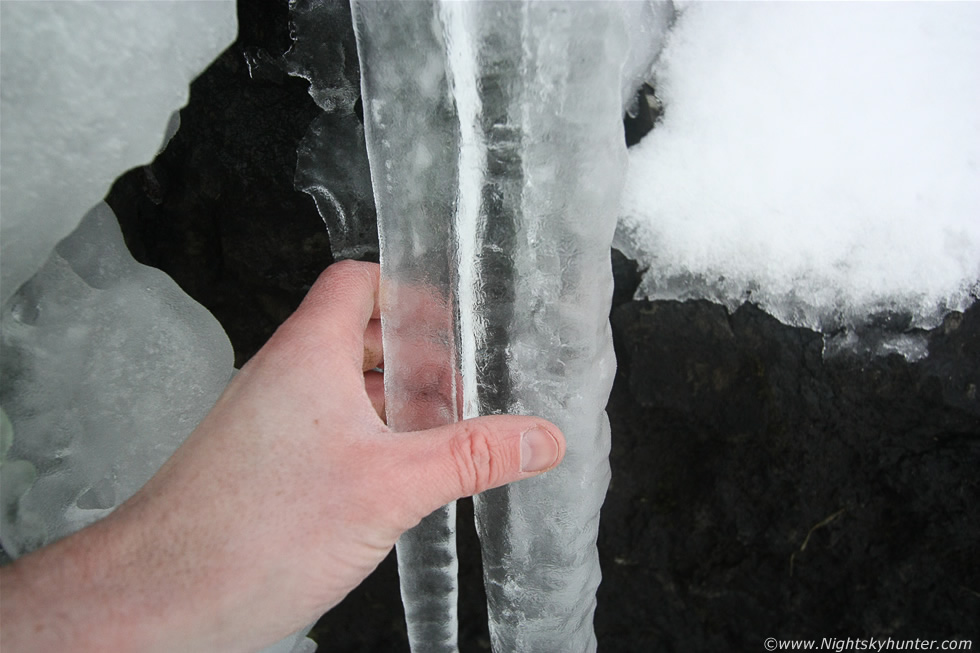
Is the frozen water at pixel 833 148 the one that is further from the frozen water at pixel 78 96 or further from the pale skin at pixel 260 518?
the frozen water at pixel 78 96

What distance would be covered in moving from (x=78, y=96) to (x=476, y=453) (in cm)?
74

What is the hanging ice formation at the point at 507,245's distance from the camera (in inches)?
37.9

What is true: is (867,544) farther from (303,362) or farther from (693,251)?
(303,362)

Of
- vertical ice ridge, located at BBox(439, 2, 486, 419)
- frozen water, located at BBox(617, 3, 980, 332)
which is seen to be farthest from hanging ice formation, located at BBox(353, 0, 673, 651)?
frozen water, located at BBox(617, 3, 980, 332)

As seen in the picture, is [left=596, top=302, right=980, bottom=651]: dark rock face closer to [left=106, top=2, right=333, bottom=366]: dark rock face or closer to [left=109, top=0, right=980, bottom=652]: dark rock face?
[left=109, top=0, right=980, bottom=652]: dark rock face

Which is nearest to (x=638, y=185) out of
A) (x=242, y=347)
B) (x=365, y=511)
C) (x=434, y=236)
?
(x=434, y=236)

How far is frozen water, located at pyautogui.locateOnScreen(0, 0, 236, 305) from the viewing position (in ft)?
3.00

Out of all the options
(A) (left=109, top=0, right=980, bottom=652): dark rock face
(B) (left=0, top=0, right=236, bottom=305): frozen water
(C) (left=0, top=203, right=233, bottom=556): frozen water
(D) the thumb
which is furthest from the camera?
(A) (left=109, top=0, right=980, bottom=652): dark rock face

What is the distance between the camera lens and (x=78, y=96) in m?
0.94

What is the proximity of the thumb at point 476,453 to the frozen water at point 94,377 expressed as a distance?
1.69 ft

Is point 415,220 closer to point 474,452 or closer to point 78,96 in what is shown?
point 474,452

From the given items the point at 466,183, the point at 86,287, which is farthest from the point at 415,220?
the point at 86,287

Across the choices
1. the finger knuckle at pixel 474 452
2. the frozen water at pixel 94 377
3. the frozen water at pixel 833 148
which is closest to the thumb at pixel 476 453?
the finger knuckle at pixel 474 452

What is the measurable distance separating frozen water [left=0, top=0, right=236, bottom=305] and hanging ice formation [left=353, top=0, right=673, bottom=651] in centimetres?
26
